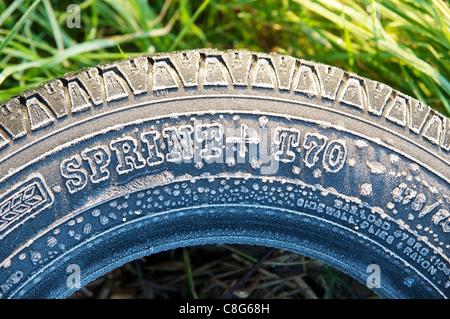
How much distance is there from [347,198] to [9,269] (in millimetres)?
502

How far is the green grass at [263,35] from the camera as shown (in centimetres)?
86

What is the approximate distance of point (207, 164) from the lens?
61cm

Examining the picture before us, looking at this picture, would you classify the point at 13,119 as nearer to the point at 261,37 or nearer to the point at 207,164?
the point at 207,164

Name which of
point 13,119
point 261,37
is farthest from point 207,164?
point 261,37

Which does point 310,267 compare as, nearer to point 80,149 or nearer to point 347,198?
Answer: point 347,198

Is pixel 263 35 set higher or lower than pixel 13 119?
higher

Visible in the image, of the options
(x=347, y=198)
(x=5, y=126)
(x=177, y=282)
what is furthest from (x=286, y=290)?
(x=5, y=126)

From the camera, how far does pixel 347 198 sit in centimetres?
62

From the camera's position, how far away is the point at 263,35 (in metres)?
1.25

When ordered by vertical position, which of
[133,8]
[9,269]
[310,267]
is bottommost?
[9,269]

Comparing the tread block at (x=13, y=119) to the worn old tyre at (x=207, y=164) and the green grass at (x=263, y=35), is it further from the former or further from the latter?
the green grass at (x=263, y=35)

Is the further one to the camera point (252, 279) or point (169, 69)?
point (252, 279)

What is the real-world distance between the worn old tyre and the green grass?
21 centimetres

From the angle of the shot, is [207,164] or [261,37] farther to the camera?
[261,37]
